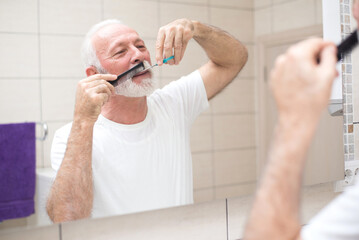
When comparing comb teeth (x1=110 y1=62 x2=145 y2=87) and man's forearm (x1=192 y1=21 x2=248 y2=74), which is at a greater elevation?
man's forearm (x1=192 y1=21 x2=248 y2=74)

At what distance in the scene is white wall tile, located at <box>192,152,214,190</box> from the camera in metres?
1.18

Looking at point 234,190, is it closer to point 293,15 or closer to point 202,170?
point 202,170

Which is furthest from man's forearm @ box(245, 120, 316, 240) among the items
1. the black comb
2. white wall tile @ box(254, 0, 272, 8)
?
white wall tile @ box(254, 0, 272, 8)

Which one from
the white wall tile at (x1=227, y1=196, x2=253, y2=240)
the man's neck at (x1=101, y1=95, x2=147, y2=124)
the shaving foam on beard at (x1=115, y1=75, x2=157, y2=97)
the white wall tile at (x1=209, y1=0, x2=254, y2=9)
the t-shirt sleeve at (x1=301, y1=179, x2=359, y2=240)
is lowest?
the white wall tile at (x1=227, y1=196, x2=253, y2=240)

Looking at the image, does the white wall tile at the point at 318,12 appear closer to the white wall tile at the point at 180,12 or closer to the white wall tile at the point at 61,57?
the white wall tile at the point at 180,12

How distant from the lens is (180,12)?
44.6 inches

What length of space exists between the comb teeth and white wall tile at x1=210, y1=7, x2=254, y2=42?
26 cm

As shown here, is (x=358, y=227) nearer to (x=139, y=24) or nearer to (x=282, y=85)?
(x=282, y=85)

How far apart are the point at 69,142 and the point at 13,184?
0.51 ft

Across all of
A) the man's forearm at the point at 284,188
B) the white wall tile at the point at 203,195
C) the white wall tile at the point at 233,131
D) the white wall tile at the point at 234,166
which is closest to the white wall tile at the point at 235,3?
the white wall tile at the point at 233,131

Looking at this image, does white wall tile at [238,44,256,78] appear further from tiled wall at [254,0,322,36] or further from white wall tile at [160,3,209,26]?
white wall tile at [160,3,209,26]

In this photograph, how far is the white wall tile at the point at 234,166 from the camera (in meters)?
1.23

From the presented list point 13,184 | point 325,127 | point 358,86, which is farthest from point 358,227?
point 358,86

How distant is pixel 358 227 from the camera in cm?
63
